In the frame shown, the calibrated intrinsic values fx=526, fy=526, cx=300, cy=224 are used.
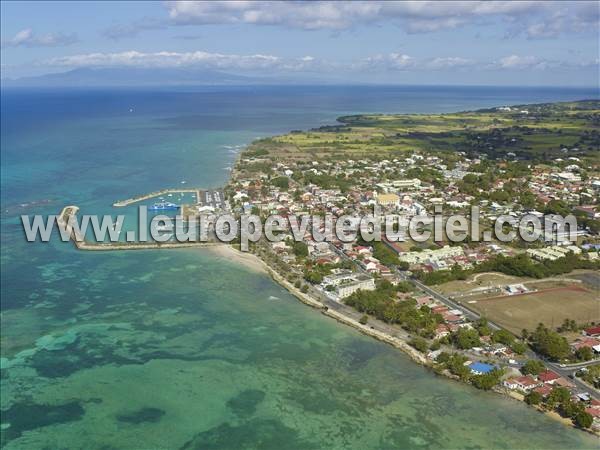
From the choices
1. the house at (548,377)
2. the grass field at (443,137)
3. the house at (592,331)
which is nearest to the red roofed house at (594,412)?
the house at (548,377)

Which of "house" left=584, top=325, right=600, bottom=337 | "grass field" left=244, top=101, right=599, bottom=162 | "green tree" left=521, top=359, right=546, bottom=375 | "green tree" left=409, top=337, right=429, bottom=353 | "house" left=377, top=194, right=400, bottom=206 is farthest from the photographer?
"grass field" left=244, top=101, right=599, bottom=162

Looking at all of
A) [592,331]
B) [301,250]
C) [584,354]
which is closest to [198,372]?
[301,250]

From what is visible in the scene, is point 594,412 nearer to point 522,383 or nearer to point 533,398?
point 533,398

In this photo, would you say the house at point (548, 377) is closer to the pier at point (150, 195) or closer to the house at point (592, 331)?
the house at point (592, 331)

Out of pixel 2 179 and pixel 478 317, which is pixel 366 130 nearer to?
pixel 2 179

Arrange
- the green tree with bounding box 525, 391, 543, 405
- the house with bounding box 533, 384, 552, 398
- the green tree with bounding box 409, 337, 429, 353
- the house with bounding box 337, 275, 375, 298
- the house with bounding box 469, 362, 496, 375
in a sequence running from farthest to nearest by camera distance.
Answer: the house with bounding box 337, 275, 375, 298, the green tree with bounding box 409, 337, 429, 353, the house with bounding box 469, 362, 496, 375, the house with bounding box 533, 384, 552, 398, the green tree with bounding box 525, 391, 543, 405

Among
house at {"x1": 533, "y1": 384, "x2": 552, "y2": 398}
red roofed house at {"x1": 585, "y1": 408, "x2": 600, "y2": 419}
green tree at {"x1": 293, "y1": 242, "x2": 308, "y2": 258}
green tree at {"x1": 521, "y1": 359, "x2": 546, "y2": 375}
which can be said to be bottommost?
red roofed house at {"x1": 585, "y1": 408, "x2": 600, "y2": 419}

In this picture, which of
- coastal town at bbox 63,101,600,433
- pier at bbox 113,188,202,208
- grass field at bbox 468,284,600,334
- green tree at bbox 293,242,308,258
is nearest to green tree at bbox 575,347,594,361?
coastal town at bbox 63,101,600,433

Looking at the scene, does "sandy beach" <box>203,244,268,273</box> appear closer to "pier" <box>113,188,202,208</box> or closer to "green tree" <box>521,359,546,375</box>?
"pier" <box>113,188,202,208</box>
